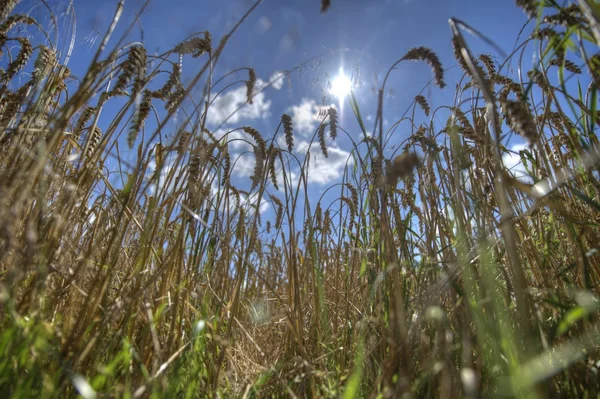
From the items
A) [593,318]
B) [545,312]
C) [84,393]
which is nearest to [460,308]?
[593,318]

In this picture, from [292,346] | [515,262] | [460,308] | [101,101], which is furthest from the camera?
[292,346]

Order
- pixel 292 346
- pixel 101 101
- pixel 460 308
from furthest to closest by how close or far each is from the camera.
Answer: pixel 292 346
pixel 101 101
pixel 460 308

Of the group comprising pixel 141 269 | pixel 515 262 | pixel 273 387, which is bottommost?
pixel 273 387

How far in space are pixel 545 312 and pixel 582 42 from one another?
923 millimetres

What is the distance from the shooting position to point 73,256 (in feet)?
4.47

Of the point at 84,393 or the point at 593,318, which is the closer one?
the point at 84,393

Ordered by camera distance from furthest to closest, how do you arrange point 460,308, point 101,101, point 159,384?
point 101,101 < point 460,308 < point 159,384

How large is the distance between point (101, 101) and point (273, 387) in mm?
1129

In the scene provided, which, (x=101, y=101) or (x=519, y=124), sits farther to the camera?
(x=101, y=101)

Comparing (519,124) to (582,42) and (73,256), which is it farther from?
(73,256)

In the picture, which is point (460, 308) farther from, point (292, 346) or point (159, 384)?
point (159, 384)

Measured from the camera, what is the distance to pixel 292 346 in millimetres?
1443

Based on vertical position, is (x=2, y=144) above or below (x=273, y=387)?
above

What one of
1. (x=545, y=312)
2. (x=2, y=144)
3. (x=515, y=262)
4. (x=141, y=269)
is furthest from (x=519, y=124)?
(x=2, y=144)
